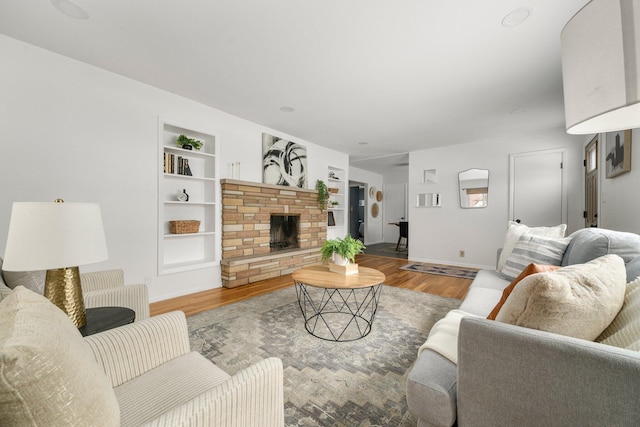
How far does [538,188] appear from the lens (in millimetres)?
4371

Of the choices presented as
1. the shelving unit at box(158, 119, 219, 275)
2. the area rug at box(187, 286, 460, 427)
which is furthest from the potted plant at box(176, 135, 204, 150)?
the area rug at box(187, 286, 460, 427)

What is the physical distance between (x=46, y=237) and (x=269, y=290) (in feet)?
8.45

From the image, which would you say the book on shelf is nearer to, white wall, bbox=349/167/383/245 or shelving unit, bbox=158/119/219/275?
shelving unit, bbox=158/119/219/275

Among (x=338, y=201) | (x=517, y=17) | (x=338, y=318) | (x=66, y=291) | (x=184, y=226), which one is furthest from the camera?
(x=338, y=201)

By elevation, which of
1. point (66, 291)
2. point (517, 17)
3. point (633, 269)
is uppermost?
point (517, 17)

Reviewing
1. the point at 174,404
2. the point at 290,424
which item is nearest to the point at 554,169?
the point at 290,424

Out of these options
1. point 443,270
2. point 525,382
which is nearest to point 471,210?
point 443,270

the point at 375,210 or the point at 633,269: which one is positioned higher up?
the point at 375,210

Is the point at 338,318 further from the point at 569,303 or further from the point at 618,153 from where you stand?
the point at 618,153

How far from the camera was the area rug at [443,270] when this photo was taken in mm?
4320

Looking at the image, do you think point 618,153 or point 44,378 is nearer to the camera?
point 44,378

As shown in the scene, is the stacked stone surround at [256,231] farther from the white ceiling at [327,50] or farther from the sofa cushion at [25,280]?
the sofa cushion at [25,280]

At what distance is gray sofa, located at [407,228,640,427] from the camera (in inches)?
26.3

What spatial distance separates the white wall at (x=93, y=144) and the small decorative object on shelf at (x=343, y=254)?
198 centimetres
